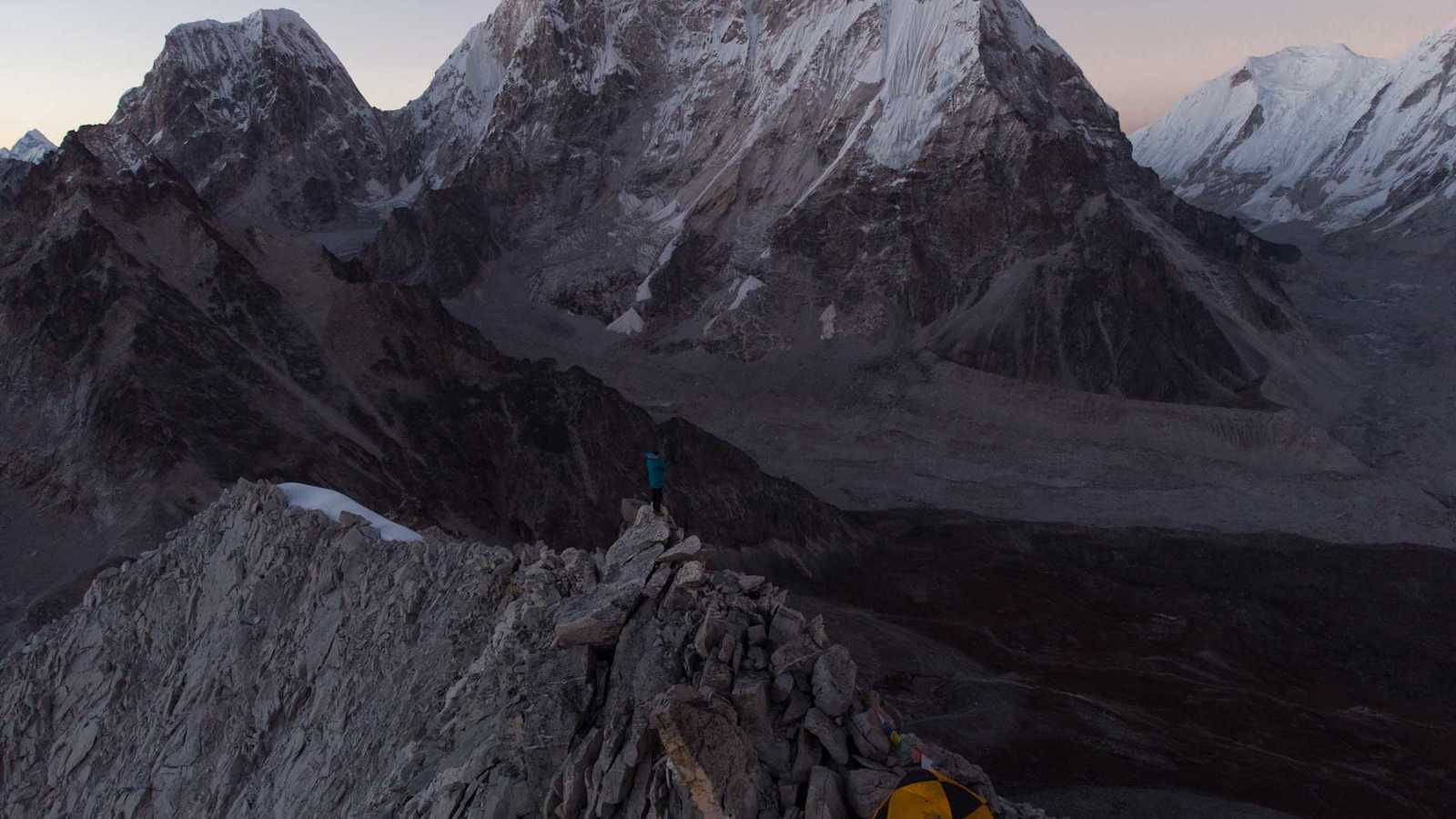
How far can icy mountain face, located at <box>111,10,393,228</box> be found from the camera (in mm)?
160375

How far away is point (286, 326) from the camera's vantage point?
62469 millimetres

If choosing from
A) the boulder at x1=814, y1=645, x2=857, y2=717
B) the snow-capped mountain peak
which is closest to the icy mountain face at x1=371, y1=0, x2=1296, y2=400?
the snow-capped mountain peak

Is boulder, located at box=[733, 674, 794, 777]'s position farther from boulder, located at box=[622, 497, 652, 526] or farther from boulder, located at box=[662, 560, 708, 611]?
boulder, located at box=[622, 497, 652, 526]

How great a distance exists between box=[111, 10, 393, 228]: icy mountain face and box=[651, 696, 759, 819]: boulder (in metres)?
163

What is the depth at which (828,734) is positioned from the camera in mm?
10180

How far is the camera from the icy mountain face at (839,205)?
112 metres

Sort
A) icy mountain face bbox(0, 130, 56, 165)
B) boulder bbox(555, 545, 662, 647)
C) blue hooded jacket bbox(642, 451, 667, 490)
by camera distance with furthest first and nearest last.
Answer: icy mountain face bbox(0, 130, 56, 165) → blue hooded jacket bbox(642, 451, 667, 490) → boulder bbox(555, 545, 662, 647)

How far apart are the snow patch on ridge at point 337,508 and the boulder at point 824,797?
953cm

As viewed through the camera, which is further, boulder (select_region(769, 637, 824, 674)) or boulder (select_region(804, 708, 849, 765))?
boulder (select_region(769, 637, 824, 674))

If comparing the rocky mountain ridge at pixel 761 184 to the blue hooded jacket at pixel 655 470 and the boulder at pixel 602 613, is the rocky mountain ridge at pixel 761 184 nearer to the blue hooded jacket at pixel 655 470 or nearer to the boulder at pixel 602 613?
the blue hooded jacket at pixel 655 470

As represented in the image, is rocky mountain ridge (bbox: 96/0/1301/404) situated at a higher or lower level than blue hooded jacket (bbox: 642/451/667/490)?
higher

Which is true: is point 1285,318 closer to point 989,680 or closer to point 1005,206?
point 1005,206

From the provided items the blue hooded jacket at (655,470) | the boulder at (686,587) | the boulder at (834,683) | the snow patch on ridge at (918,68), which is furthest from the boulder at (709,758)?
the snow patch on ridge at (918,68)

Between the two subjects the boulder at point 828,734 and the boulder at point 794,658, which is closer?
the boulder at point 828,734
